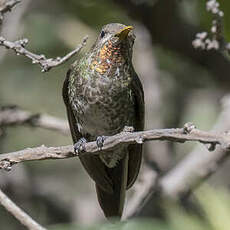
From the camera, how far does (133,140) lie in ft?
9.27

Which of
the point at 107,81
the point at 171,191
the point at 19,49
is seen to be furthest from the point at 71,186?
the point at 19,49

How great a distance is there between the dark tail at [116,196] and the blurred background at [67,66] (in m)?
0.57

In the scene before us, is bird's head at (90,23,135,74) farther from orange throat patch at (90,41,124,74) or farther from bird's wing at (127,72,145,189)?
bird's wing at (127,72,145,189)

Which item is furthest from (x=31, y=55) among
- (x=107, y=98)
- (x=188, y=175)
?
(x=188, y=175)

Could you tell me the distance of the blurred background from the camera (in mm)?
5266

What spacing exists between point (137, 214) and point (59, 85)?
168 cm

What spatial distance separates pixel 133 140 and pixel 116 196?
1.68 metres

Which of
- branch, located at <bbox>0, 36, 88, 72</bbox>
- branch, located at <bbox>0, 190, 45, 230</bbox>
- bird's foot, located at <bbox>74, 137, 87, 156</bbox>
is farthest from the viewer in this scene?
bird's foot, located at <bbox>74, 137, 87, 156</bbox>

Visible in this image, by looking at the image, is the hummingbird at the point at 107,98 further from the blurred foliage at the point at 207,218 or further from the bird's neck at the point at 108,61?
the blurred foliage at the point at 207,218

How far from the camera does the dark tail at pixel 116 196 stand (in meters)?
4.35

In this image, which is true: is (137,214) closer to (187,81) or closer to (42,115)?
(42,115)

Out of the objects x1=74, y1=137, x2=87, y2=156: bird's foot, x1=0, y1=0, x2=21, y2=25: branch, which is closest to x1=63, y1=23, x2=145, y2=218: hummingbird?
x1=74, y1=137, x2=87, y2=156: bird's foot

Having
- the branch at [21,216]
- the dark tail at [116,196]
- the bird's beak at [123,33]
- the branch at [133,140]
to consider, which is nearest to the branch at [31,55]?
the branch at [133,140]

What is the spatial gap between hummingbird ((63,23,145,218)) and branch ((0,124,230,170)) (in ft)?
2.42
